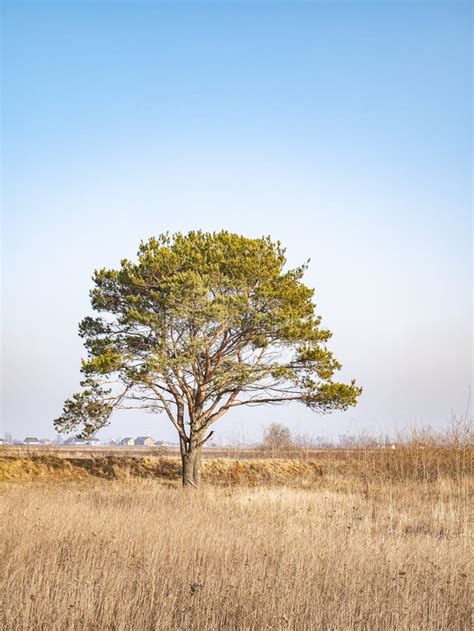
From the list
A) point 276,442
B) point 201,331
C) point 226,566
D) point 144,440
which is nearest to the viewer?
point 226,566

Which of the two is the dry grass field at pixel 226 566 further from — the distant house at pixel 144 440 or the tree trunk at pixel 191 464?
the distant house at pixel 144 440

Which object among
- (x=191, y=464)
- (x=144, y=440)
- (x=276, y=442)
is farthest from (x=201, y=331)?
(x=144, y=440)

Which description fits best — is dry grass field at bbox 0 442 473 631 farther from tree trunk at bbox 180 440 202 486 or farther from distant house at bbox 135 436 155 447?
distant house at bbox 135 436 155 447

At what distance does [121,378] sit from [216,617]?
46.3 ft

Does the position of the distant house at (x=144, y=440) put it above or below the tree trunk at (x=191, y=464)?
below

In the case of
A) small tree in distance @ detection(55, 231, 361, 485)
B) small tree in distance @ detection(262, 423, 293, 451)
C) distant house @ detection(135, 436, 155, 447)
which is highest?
small tree in distance @ detection(55, 231, 361, 485)

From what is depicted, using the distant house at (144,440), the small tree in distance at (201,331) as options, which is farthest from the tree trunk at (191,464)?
the distant house at (144,440)

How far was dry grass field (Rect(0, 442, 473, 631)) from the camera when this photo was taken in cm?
572

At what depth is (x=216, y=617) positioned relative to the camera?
582cm

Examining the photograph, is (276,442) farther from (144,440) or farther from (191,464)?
(144,440)

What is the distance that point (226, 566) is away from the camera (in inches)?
293

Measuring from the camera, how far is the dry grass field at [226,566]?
572cm

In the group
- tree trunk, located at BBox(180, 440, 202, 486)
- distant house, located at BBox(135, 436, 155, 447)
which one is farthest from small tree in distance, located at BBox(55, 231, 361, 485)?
distant house, located at BBox(135, 436, 155, 447)

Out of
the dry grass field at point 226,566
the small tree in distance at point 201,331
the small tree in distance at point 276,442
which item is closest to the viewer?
the dry grass field at point 226,566
